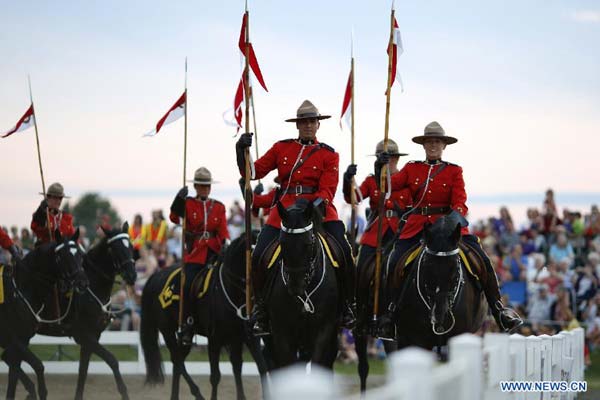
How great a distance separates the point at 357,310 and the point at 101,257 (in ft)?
18.6

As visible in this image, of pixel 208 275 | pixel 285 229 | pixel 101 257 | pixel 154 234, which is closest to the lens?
pixel 285 229

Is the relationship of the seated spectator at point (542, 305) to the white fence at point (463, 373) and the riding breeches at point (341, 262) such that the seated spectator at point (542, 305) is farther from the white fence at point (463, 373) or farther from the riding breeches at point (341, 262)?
the white fence at point (463, 373)

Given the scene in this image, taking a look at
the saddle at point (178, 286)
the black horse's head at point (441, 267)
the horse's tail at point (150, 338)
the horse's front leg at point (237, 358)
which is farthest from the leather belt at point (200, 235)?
the black horse's head at point (441, 267)

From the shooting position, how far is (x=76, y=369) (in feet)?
64.6

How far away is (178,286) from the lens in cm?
1570

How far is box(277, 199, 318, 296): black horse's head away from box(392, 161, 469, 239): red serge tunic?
1777 millimetres

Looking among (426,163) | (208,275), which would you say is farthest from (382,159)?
(208,275)

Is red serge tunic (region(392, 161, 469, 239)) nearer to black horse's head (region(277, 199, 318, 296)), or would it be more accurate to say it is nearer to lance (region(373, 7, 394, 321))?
lance (region(373, 7, 394, 321))

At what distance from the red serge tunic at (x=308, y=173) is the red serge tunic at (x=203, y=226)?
3901 mm

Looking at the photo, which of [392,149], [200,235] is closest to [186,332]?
[200,235]

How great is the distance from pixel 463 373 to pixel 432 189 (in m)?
6.30

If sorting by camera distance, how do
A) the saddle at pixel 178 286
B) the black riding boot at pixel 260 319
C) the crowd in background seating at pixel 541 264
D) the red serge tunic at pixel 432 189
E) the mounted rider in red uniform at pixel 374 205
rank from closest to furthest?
the black riding boot at pixel 260 319
the red serge tunic at pixel 432 189
the mounted rider in red uniform at pixel 374 205
the saddle at pixel 178 286
the crowd in background seating at pixel 541 264

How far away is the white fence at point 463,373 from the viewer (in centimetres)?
370

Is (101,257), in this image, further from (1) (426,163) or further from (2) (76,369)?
(1) (426,163)
